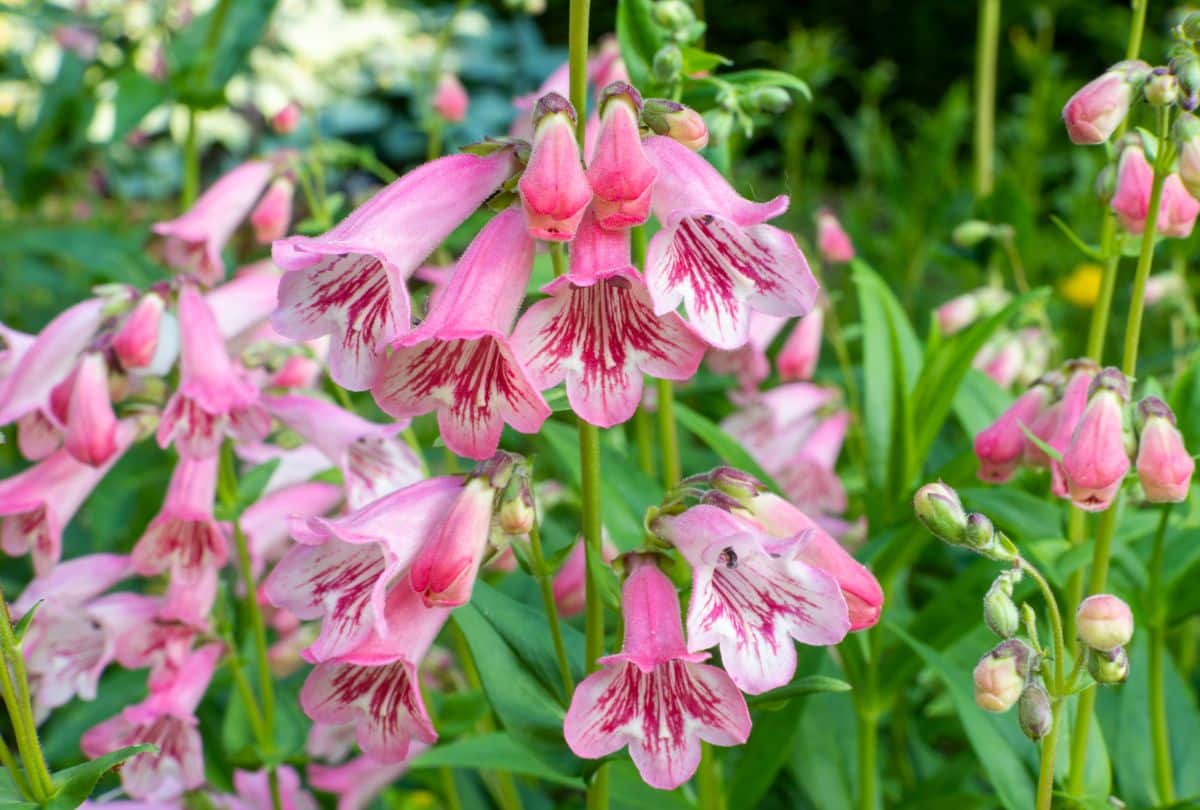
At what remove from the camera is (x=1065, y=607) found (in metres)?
1.85

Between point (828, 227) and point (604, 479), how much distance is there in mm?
873

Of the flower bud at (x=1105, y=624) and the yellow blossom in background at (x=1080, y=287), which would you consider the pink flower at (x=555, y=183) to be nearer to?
the flower bud at (x=1105, y=624)

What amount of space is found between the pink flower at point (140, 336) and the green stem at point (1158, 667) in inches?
55.9

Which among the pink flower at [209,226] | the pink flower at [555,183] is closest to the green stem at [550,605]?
the pink flower at [555,183]

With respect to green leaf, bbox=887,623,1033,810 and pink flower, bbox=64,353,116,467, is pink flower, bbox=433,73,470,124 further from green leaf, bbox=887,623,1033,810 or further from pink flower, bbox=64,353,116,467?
green leaf, bbox=887,623,1033,810

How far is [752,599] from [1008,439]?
0.58m

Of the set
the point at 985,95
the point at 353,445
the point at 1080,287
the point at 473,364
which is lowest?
the point at 1080,287

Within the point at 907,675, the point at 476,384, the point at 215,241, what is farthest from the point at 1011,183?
the point at 476,384

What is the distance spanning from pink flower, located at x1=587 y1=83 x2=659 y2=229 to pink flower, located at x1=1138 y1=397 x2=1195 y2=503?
614 mm

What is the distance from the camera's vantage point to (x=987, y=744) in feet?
5.20

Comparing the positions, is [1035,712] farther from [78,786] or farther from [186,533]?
[186,533]

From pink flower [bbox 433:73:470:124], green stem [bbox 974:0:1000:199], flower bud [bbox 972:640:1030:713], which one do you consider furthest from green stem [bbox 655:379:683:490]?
green stem [bbox 974:0:1000:199]

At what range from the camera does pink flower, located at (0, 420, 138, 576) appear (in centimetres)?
179

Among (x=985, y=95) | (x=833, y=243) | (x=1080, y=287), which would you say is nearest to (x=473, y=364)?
(x=833, y=243)
